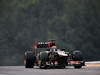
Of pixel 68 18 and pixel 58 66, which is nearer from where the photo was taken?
pixel 58 66

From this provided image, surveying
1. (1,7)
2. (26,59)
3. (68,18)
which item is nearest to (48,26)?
(68,18)

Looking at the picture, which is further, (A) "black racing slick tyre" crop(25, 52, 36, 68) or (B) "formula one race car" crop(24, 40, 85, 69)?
(A) "black racing slick tyre" crop(25, 52, 36, 68)

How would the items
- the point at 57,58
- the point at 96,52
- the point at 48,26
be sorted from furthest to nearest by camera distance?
the point at 48,26, the point at 96,52, the point at 57,58

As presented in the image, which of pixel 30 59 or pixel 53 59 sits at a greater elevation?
pixel 30 59

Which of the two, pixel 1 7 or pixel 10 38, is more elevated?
pixel 1 7

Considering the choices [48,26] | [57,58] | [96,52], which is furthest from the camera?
[48,26]

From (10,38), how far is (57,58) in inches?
1549

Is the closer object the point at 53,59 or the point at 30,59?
the point at 53,59

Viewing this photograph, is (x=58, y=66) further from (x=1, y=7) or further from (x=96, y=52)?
(x=1, y=7)

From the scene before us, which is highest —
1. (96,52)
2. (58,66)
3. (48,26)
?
(48,26)

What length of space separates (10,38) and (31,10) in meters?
7.44

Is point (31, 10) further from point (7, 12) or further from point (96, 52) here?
point (96, 52)

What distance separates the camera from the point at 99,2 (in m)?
72.8

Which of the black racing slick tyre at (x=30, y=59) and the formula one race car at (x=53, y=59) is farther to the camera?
the black racing slick tyre at (x=30, y=59)
